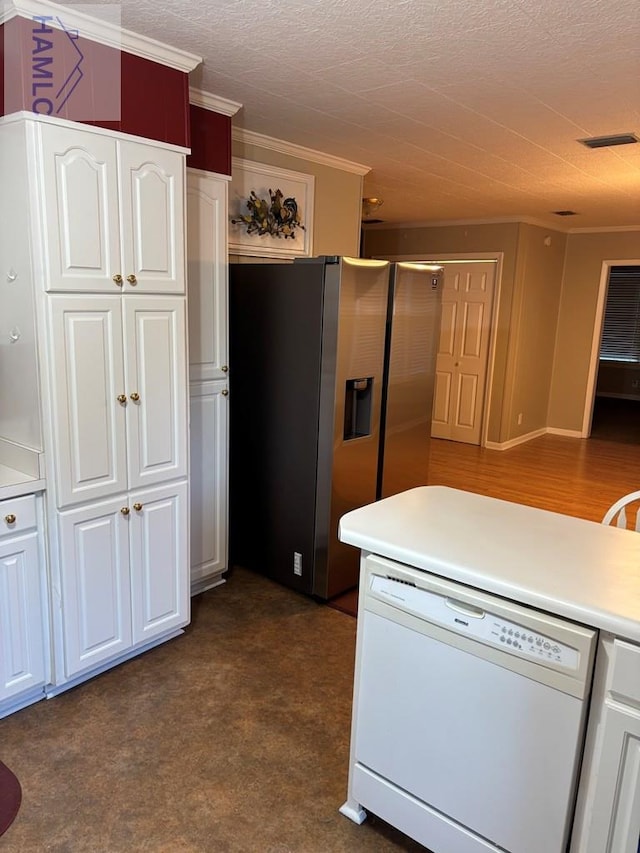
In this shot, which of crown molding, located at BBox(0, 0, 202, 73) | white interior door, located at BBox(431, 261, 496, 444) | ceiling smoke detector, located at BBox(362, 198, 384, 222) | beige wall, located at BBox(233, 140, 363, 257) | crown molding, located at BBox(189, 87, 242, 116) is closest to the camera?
crown molding, located at BBox(0, 0, 202, 73)

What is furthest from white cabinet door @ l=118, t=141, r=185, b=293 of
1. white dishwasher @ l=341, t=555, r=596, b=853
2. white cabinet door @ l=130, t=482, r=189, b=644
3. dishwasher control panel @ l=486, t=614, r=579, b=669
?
dishwasher control panel @ l=486, t=614, r=579, b=669

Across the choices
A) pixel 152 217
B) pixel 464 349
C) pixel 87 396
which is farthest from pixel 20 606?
pixel 464 349

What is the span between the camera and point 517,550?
64.4 inches

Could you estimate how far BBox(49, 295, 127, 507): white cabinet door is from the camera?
7.38 ft

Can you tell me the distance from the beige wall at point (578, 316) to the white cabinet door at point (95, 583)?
20.7 ft

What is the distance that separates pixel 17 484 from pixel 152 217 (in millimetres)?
1132

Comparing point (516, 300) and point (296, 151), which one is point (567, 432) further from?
point (296, 151)

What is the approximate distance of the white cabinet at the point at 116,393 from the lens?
2.28 m

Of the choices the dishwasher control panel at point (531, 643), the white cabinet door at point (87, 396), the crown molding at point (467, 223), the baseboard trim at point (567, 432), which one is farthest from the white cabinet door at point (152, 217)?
the baseboard trim at point (567, 432)

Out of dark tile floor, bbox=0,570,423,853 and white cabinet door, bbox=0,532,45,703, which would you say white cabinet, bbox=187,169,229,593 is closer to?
dark tile floor, bbox=0,570,423,853

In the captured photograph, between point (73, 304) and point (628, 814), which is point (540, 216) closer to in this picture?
point (73, 304)

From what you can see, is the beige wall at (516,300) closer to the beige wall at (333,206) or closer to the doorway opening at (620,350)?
the doorway opening at (620,350)

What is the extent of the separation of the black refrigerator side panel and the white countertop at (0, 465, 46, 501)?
1.37m

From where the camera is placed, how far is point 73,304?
2.25 meters
